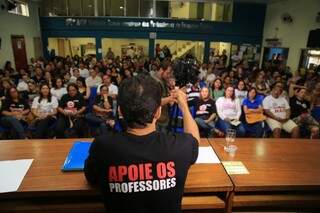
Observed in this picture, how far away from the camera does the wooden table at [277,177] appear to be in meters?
1.47

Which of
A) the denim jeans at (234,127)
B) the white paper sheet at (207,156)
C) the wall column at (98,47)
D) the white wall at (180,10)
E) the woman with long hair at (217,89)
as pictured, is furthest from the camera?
the wall column at (98,47)

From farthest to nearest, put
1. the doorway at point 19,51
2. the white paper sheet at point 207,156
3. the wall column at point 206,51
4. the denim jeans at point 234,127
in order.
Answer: the wall column at point 206,51
the doorway at point 19,51
the denim jeans at point 234,127
the white paper sheet at point 207,156

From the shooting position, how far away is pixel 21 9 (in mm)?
9133

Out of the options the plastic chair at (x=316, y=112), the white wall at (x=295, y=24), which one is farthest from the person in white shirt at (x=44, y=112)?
the white wall at (x=295, y=24)

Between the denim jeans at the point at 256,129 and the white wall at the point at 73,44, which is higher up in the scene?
the white wall at the point at 73,44

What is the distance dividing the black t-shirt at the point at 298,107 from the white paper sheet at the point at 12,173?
399 cm

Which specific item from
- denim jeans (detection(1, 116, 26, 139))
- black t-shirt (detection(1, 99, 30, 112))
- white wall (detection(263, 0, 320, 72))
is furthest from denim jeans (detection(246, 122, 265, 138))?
white wall (detection(263, 0, 320, 72))

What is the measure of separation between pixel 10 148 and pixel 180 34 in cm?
997

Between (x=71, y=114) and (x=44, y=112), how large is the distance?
1.35 feet

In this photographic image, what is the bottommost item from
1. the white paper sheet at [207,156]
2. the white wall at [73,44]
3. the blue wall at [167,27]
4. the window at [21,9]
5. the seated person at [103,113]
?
the seated person at [103,113]

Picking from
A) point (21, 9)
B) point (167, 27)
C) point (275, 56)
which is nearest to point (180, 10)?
point (167, 27)

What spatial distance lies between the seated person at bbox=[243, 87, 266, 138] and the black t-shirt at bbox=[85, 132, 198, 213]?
319cm

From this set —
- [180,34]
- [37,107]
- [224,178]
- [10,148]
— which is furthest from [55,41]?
[224,178]

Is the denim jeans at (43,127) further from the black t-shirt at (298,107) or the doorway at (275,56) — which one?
the doorway at (275,56)
